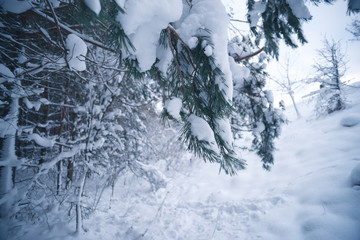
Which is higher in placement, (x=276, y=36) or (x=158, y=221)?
(x=276, y=36)

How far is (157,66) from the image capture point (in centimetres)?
117

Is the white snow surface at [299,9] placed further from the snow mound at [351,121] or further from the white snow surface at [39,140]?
the snow mound at [351,121]

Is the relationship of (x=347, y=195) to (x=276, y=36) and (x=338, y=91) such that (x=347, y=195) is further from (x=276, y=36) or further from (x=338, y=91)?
(x=338, y=91)

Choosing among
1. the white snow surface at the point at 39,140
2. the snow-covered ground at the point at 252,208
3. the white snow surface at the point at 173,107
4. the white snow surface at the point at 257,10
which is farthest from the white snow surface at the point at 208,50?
the snow-covered ground at the point at 252,208

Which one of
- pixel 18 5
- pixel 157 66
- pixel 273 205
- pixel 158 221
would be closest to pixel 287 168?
pixel 273 205

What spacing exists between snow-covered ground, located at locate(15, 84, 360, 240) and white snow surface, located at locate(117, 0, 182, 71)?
11.6 feet

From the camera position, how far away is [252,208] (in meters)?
3.74

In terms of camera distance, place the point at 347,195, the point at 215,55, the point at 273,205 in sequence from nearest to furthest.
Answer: the point at 215,55
the point at 347,195
the point at 273,205

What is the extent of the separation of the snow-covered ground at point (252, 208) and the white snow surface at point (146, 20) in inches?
139

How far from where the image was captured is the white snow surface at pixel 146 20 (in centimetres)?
72

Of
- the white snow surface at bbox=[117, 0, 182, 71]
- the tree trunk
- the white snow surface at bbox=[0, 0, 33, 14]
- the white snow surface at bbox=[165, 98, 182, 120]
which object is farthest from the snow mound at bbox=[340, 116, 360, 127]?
the tree trunk

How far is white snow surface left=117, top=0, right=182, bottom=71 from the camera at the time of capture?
2.35 feet

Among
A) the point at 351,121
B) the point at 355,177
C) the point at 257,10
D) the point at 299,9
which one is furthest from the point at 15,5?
the point at 351,121

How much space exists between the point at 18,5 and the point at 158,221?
4.54 metres
